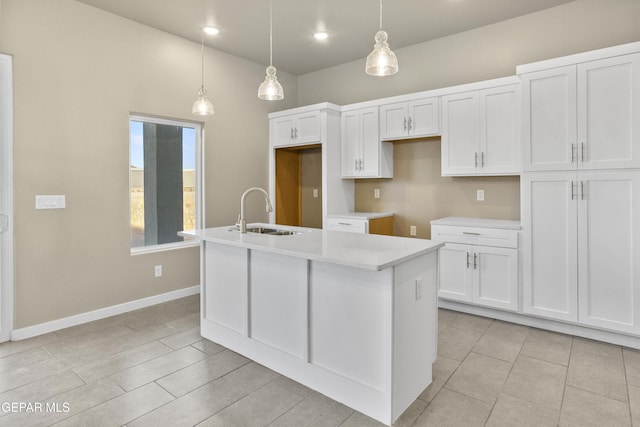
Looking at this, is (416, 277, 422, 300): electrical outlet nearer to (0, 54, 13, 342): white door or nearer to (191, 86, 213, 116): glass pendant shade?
(191, 86, 213, 116): glass pendant shade

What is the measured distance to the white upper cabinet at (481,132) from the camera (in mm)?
3609

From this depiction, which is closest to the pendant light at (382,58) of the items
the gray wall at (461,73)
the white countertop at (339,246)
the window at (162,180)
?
the white countertop at (339,246)

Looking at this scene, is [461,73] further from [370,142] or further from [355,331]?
[355,331]

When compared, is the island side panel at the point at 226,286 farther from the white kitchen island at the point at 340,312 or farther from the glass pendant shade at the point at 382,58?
the glass pendant shade at the point at 382,58

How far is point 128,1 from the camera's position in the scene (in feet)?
11.3

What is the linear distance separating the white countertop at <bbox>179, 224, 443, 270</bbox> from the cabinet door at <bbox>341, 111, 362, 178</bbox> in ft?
6.48

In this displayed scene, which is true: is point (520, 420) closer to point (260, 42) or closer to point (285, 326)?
point (285, 326)

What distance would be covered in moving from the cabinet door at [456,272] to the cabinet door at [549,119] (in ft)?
3.29

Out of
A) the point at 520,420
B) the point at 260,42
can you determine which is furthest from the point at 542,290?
the point at 260,42

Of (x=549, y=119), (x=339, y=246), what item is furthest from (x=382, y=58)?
(x=549, y=119)

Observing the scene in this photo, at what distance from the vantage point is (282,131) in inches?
207

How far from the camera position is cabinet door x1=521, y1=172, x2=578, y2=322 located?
3.13 m

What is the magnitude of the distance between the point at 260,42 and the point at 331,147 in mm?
1548

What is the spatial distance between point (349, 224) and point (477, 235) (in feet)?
5.07
